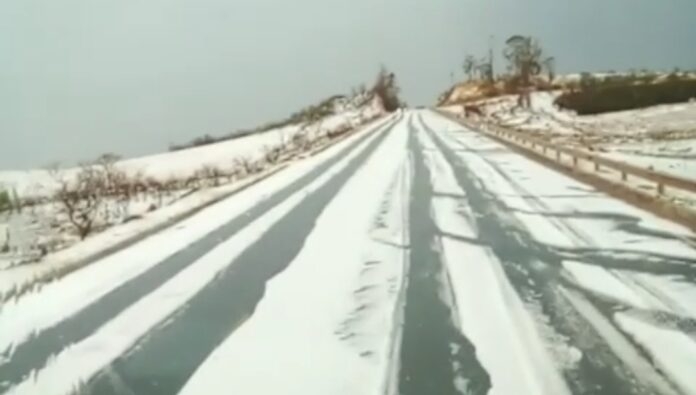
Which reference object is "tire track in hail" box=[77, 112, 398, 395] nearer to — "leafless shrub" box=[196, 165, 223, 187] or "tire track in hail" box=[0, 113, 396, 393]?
"tire track in hail" box=[0, 113, 396, 393]

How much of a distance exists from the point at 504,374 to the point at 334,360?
1432 mm

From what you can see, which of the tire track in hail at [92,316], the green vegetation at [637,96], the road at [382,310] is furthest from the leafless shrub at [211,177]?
the green vegetation at [637,96]

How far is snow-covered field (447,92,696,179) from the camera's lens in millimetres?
29641

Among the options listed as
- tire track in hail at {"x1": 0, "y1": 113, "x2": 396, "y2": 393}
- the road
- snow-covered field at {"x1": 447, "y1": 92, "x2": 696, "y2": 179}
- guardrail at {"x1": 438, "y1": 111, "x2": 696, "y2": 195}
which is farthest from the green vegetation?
tire track in hail at {"x1": 0, "y1": 113, "x2": 396, "y2": 393}

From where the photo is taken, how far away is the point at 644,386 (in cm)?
632

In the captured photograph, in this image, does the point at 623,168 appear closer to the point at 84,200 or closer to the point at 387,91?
the point at 84,200

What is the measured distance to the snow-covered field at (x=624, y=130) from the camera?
29641 millimetres

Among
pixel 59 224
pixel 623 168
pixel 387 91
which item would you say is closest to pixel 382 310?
pixel 623 168

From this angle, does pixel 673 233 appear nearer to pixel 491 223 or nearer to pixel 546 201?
pixel 491 223

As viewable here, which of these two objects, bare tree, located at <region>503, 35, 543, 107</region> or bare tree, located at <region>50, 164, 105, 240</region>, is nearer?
bare tree, located at <region>50, 164, 105, 240</region>

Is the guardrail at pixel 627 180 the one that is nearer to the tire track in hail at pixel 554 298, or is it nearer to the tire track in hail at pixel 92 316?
the tire track in hail at pixel 554 298

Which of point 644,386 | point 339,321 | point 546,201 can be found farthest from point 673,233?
point 644,386

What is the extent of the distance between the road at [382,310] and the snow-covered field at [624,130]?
29.5 feet

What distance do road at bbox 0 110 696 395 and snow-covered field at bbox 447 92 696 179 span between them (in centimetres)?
898
